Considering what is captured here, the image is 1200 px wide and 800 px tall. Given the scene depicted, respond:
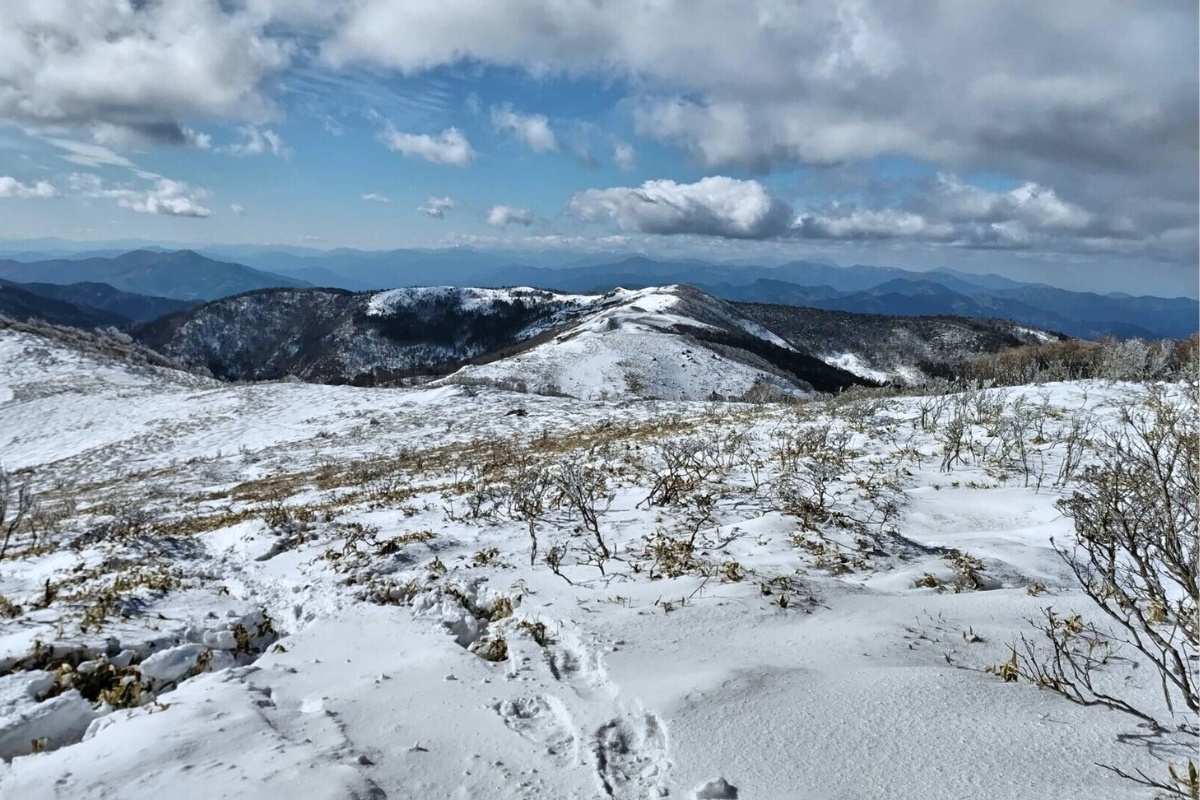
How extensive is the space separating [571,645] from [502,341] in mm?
155135

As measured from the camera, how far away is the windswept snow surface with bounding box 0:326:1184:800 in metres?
3.85

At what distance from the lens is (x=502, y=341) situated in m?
158

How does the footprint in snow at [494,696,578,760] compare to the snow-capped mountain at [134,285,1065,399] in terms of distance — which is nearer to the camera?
the footprint in snow at [494,696,578,760]

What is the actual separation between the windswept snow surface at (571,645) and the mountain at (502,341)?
154ft

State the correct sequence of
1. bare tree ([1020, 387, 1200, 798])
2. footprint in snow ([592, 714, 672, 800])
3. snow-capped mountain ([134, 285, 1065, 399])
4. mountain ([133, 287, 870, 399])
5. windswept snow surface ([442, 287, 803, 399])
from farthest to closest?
snow-capped mountain ([134, 285, 1065, 399]) → mountain ([133, 287, 870, 399]) → windswept snow surface ([442, 287, 803, 399]) → bare tree ([1020, 387, 1200, 798]) → footprint in snow ([592, 714, 672, 800])

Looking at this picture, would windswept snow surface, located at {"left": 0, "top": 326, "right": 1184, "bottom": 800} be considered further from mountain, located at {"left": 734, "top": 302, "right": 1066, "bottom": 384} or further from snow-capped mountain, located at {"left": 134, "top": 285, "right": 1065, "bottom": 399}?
mountain, located at {"left": 734, "top": 302, "right": 1066, "bottom": 384}

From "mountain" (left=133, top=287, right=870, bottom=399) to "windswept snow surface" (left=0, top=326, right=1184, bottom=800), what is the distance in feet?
154

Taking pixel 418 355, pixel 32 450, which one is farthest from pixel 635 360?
pixel 418 355

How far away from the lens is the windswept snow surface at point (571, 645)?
385cm

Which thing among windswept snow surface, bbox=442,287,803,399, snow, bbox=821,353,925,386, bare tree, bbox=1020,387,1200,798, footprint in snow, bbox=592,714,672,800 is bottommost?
snow, bbox=821,353,925,386

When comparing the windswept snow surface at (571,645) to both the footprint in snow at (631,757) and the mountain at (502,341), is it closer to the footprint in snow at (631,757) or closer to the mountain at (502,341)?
the footprint in snow at (631,757)

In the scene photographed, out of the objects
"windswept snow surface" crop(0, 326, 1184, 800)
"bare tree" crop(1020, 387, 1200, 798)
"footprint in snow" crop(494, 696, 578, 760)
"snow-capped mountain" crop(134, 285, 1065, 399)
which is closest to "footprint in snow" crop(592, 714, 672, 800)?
"windswept snow surface" crop(0, 326, 1184, 800)

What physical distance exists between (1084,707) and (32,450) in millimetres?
41763

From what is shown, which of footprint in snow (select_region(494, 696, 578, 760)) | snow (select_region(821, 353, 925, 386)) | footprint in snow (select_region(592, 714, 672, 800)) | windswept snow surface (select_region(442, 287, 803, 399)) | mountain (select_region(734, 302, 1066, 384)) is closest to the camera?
footprint in snow (select_region(592, 714, 672, 800))
